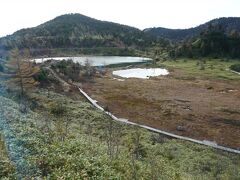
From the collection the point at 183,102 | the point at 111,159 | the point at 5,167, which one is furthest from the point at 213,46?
the point at 5,167

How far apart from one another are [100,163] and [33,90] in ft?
183

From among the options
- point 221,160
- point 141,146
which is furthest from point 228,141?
point 141,146

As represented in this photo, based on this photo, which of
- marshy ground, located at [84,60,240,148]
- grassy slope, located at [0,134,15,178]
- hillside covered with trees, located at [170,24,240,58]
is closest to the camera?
grassy slope, located at [0,134,15,178]

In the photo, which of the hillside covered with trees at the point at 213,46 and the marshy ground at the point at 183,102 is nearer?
the marshy ground at the point at 183,102

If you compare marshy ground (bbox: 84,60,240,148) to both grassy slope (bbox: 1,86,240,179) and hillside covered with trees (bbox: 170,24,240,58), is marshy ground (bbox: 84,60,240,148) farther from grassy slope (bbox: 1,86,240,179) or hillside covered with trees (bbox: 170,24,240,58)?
hillside covered with trees (bbox: 170,24,240,58)

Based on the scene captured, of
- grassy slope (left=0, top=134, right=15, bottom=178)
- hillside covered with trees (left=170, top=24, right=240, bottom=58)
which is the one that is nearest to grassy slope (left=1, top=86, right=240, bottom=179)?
grassy slope (left=0, top=134, right=15, bottom=178)

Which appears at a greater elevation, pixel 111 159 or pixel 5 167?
pixel 5 167

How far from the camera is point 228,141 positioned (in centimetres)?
5756

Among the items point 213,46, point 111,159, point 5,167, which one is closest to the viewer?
point 5,167

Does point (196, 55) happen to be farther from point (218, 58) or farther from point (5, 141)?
point (5, 141)

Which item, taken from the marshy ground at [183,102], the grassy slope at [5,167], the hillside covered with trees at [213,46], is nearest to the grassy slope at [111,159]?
the grassy slope at [5,167]

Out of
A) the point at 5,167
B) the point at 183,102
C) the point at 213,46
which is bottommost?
the point at 183,102

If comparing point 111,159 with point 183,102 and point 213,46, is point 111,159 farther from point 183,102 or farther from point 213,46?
point 213,46

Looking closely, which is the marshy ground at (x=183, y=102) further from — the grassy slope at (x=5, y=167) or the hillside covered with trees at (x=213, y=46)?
the hillside covered with trees at (x=213, y=46)
